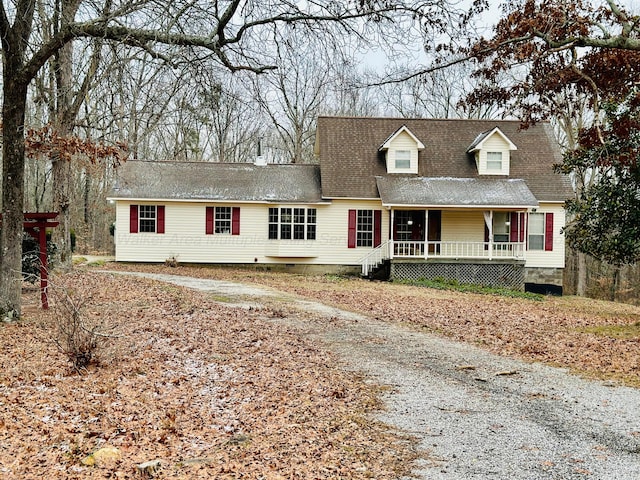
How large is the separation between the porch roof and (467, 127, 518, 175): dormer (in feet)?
1.86

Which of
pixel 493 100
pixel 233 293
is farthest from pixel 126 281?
pixel 493 100

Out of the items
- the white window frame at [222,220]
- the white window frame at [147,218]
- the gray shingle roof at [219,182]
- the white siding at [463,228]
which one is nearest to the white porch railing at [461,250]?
the white siding at [463,228]

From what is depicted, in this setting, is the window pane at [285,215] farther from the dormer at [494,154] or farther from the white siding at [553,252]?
the white siding at [553,252]

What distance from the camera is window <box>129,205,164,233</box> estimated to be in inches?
961

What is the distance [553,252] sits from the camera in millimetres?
25188

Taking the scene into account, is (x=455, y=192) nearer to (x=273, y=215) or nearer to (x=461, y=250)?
(x=461, y=250)

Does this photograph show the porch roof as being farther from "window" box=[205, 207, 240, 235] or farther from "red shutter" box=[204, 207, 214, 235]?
"red shutter" box=[204, 207, 214, 235]

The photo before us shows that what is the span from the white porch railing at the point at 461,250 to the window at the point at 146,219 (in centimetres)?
941

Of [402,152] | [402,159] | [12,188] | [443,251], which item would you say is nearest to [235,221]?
[402,159]

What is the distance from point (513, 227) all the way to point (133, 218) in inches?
607

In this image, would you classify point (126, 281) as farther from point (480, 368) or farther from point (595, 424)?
point (595, 424)

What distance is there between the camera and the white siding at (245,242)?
970 inches

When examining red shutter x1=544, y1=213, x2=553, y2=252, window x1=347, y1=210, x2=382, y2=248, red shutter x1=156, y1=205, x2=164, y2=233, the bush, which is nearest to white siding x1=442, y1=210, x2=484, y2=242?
red shutter x1=544, y1=213, x2=553, y2=252

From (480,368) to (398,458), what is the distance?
3790 mm
